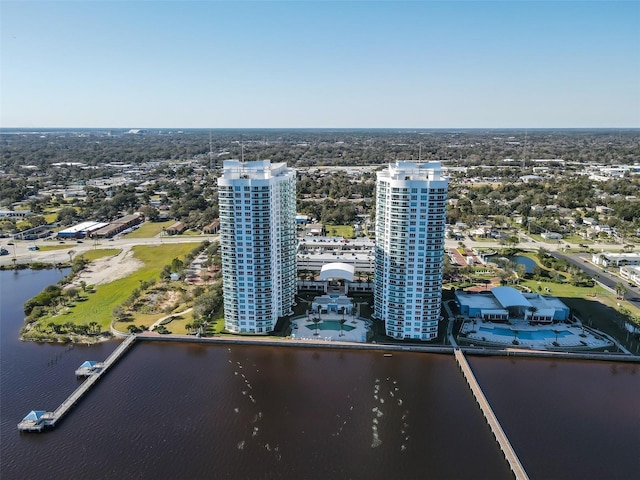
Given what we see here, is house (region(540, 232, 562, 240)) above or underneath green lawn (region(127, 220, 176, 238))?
above

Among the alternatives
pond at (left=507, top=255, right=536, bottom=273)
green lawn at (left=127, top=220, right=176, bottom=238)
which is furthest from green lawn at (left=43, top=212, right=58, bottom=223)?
pond at (left=507, top=255, right=536, bottom=273)

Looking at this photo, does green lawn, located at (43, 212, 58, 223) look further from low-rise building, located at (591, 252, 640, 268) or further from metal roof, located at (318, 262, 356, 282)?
low-rise building, located at (591, 252, 640, 268)

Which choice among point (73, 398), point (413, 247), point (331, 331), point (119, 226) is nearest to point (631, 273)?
point (413, 247)

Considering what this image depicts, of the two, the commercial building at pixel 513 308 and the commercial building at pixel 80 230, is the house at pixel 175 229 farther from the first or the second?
the commercial building at pixel 513 308

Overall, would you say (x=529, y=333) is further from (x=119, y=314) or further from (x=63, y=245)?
(x=63, y=245)

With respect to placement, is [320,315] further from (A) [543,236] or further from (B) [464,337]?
(A) [543,236]
